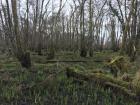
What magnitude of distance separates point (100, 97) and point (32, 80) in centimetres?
292

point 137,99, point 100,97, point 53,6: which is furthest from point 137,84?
point 53,6

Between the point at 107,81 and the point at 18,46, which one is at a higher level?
the point at 18,46

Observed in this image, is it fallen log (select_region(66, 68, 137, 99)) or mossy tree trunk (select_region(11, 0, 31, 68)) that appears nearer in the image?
fallen log (select_region(66, 68, 137, 99))

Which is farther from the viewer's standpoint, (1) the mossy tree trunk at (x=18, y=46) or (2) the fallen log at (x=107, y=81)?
(1) the mossy tree trunk at (x=18, y=46)

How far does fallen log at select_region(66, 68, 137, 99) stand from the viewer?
8.20 metres

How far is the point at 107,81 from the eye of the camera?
29.7 feet

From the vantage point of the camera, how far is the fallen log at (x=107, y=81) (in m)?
8.20

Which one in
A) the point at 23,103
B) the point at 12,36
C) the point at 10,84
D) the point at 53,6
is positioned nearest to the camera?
the point at 23,103

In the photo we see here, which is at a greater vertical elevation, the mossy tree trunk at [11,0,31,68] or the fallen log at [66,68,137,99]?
the mossy tree trunk at [11,0,31,68]

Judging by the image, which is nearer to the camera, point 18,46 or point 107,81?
point 107,81

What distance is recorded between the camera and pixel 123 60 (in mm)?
11789

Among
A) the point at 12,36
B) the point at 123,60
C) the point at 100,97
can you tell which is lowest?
the point at 100,97

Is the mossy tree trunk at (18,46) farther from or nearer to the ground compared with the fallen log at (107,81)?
farther from the ground

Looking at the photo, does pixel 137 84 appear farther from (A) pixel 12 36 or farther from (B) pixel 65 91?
(A) pixel 12 36
